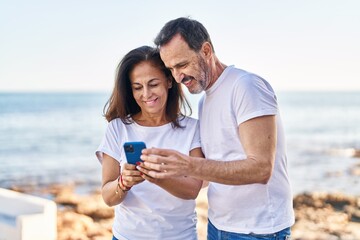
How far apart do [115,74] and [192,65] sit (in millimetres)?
389

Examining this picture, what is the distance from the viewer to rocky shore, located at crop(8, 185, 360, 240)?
7.80 m

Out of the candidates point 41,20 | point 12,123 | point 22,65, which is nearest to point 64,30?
point 41,20

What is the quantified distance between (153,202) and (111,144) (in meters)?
0.28

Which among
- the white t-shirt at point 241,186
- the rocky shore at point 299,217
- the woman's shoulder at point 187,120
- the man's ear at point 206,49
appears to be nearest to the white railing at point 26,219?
the rocky shore at point 299,217

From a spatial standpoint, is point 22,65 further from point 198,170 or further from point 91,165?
point 198,170

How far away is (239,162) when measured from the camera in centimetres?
194

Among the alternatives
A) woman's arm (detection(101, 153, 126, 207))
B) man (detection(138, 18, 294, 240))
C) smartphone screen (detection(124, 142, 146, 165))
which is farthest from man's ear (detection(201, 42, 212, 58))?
woman's arm (detection(101, 153, 126, 207))

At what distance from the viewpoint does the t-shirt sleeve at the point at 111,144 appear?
2.25 metres

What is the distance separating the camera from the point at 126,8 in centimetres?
3011

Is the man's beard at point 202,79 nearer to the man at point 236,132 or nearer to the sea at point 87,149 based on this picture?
the man at point 236,132

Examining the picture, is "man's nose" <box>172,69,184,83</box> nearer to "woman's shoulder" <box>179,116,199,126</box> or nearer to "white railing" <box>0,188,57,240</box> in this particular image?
"woman's shoulder" <box>179,116,199,126</box>

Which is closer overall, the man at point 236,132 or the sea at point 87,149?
the man at point 236,132

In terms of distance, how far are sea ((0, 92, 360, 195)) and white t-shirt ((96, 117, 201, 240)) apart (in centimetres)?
20

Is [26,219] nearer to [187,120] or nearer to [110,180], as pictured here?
[110,180]
